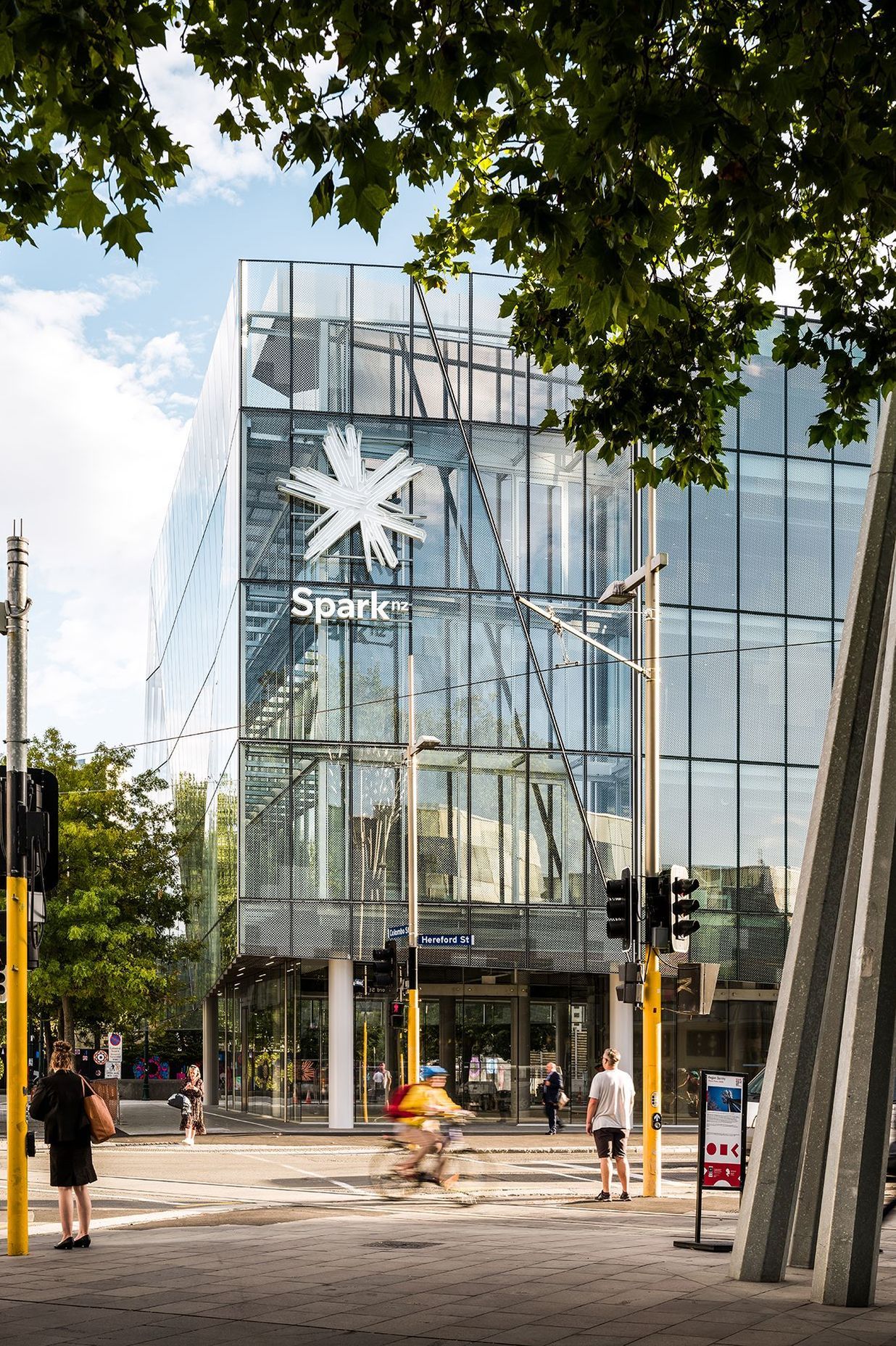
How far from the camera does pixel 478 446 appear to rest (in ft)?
128

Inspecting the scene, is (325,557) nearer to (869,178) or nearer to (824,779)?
(824,779)

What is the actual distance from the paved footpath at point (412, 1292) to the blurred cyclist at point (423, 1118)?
372cm

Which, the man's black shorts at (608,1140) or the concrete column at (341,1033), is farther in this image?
the concrete column at (341,1033)

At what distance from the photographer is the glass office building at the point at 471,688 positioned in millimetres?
37094

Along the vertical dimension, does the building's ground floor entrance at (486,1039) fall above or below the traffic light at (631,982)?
below

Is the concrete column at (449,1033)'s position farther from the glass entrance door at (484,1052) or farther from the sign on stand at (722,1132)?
the sign on stand at (722,1132)

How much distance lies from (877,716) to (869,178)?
435cm

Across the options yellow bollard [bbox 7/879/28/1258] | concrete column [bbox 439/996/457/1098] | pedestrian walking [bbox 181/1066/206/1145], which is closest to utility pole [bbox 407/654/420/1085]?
pedestrian walking [bbox 181/1066/206/1145]

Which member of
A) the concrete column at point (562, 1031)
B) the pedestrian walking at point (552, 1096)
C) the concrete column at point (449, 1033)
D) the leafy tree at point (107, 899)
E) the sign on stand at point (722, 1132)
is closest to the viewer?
the sign on stand at point (722, 1132)

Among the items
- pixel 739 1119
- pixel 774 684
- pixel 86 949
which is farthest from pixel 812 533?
pixel 739 1119

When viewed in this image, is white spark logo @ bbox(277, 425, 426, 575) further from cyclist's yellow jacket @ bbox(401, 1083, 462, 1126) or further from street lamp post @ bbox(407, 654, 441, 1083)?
cyclist's yellow jacket @ bbox(401, 1083, 462, 1126)

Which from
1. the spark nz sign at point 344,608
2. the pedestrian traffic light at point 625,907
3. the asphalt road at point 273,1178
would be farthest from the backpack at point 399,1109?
the spark nz sign at point 344,608

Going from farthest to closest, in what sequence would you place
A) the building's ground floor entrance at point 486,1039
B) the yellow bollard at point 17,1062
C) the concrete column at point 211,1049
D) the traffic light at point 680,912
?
the concrete column at point 211,1049, the building's ground floor entrance at point 486,1039, the traffic light at point 680,912, the yellow bollard at point 17,1062

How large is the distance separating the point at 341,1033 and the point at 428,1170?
61.9 feet
